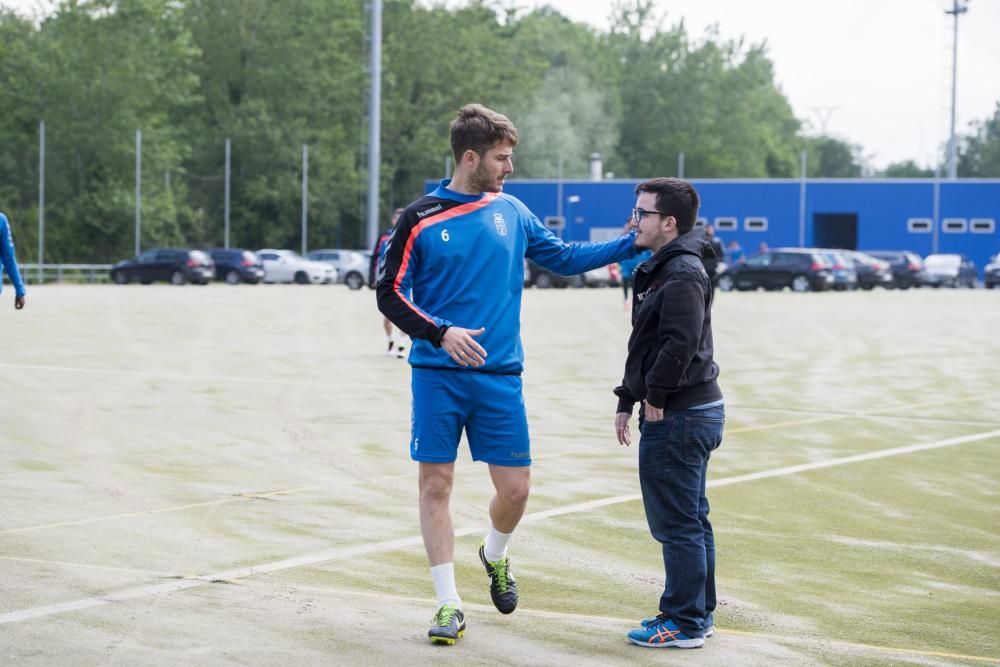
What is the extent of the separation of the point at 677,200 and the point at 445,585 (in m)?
1.63

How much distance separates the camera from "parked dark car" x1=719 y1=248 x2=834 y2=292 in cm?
5209

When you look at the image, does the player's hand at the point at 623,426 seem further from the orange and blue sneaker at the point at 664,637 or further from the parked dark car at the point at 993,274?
the parked dark car at the point at 993,274

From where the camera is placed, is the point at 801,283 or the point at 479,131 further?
the point at 801,283

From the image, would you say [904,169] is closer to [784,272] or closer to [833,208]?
[833,208]

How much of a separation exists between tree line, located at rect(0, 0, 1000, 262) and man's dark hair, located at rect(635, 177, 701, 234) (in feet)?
196

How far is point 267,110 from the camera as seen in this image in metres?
78.2

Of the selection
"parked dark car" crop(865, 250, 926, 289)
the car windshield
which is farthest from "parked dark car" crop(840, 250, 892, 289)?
the car windshield

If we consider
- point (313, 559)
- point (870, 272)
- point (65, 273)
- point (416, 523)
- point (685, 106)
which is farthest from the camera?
point (685, 106)

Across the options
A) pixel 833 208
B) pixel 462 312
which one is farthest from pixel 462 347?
pixel 833 208

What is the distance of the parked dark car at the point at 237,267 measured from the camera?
60594mm

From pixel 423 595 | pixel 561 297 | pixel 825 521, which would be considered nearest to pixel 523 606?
pixel 423 595

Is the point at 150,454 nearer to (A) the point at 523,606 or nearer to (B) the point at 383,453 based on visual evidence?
(B) the point at 383,453

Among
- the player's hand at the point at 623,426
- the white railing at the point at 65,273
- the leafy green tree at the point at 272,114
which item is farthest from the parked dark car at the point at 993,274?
the player's hand at the point at 623,426

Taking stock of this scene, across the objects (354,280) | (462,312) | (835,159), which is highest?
(835,159)
